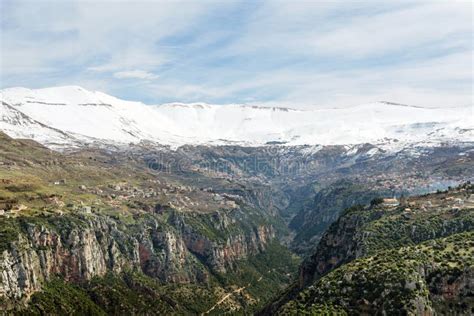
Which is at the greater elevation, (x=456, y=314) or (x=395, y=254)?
(x=395, y=254)

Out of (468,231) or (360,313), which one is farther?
(468,231)

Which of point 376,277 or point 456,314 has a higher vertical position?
point 376,277

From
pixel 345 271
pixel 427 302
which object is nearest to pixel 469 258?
pixel 427 302

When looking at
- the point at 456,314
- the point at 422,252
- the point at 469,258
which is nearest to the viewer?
the point at 456,314

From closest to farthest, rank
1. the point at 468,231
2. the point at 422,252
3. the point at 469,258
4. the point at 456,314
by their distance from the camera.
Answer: the point at 456,314, the point at 469,258, the point at 422,252, the point at 468,231

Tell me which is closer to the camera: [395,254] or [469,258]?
[469,258]

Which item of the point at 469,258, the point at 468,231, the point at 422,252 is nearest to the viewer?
the point at 469,258

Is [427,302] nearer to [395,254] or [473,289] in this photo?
[473,289]

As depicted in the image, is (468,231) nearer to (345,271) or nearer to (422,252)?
(422,252)

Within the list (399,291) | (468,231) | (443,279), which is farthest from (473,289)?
(468,231)
